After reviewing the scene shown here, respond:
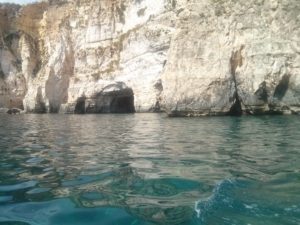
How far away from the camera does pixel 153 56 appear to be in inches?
1556

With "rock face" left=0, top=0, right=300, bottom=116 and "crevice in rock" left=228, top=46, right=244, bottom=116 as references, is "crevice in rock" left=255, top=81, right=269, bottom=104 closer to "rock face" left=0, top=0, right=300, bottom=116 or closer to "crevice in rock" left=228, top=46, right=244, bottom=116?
"rock face" left=0, top=0, right=300, bottom=116

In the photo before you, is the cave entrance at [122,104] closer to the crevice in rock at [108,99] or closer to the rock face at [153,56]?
the crevice in rock at [108,99]

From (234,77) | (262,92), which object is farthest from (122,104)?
(262,92)

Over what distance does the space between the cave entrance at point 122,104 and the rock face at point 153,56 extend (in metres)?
→ 0.11

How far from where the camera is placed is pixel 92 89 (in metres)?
43.0

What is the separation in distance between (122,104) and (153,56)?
10336 millimetres

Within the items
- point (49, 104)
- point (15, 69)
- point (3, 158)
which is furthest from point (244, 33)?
point (15, 69)

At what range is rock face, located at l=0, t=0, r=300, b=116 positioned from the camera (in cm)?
2502

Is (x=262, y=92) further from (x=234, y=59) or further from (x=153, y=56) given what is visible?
(x=153, y=56)

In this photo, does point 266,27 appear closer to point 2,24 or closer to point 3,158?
point 3,158

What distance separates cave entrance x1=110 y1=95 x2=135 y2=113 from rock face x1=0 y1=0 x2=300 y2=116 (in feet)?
0.38

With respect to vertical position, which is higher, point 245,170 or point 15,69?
point 15,69

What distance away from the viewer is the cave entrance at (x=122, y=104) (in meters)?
45.4

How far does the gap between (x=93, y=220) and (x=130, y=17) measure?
41.6m
